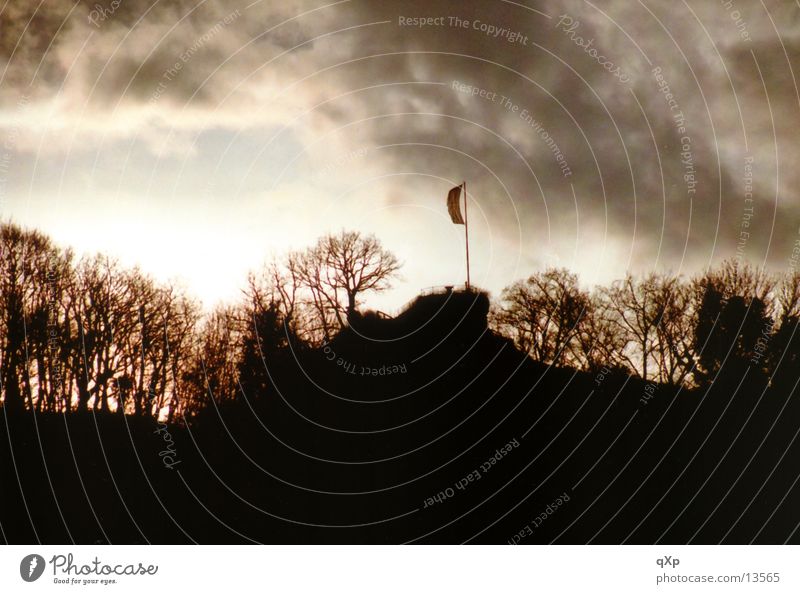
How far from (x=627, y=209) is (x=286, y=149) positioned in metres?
2.19

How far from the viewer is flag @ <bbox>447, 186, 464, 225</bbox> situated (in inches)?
139

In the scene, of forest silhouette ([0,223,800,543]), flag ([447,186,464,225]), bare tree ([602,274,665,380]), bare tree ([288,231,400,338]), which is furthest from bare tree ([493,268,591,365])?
bare tree ([288,231,400,338])

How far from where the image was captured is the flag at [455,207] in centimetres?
354

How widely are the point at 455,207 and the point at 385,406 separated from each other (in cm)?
131

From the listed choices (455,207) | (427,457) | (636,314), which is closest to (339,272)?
(455,207)

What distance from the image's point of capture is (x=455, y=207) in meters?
3.54

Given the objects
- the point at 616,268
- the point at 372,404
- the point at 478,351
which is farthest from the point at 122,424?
the point at 616,268

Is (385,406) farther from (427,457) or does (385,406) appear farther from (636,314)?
(636,314)

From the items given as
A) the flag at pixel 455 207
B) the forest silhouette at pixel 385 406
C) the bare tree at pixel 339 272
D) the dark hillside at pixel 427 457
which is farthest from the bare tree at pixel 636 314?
the bare tree at pixel 339 272

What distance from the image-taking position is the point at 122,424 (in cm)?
331

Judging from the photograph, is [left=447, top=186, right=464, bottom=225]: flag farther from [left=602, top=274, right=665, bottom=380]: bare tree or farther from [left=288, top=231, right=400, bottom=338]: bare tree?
[left=602, top=274, right=665, bottom=380]: bare tree

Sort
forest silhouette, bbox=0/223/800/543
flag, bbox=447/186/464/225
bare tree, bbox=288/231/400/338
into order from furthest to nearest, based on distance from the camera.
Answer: flag, bbox=447/186/464/225
bare tree, bbox=288/231/400/338
forest silhouette, bbox=0/223/800/543

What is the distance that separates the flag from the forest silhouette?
1.50ft

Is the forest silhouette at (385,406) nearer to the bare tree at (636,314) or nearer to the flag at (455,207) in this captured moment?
the bare tree at (636,314)
